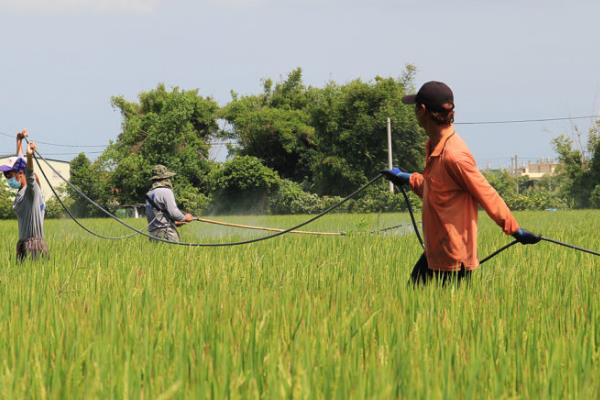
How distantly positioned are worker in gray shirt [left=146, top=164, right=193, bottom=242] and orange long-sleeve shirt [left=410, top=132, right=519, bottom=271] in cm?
426

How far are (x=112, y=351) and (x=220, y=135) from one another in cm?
4503

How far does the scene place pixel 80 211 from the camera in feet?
136

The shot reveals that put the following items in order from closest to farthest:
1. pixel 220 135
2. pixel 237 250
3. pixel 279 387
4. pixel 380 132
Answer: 1. pixel 279 387
2. pixel 237 250
3. pixel 380 132
4. pixel 220 135

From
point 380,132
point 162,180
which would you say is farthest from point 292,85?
point 162,180

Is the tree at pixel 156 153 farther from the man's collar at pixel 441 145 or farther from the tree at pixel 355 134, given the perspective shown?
the man's collar at pixel 441 145

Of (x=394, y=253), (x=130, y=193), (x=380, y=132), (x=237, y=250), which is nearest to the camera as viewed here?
(x=394, y=253)

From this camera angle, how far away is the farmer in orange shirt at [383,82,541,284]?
12.3 ft

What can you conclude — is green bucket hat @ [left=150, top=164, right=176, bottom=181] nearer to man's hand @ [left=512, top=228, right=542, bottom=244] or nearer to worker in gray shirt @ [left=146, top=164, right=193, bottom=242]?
worker in gray shirt @ [left=146, top=164, right=193, bottom=242]

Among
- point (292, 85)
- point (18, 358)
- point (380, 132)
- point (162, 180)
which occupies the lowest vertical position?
point (18, 358)

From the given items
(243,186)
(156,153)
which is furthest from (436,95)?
(156,153)

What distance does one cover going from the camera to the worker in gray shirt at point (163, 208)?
7852 mm

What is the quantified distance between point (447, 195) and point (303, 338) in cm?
142

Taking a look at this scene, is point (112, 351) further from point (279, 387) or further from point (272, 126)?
point (272, 126)

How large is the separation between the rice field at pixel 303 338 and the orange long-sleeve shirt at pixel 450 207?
195 mm
